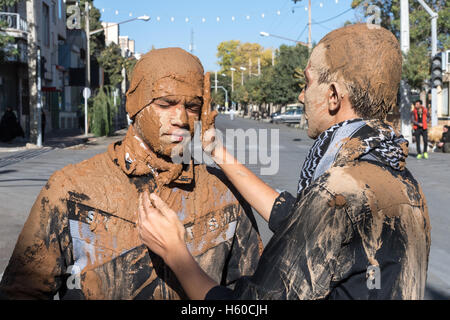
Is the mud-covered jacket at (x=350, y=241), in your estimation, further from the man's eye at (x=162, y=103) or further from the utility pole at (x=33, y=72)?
the utility pole at (x=33, y=72)

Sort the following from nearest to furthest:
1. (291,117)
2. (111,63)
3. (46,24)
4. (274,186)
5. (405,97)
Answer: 1. (274,186)
2. (405,97)
3. (46,24)
4. (111,63)
5. (291,117)

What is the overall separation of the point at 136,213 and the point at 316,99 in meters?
0.79

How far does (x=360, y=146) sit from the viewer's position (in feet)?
5.39

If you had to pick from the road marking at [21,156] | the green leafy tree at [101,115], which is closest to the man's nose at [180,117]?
the road marking at [21,156]

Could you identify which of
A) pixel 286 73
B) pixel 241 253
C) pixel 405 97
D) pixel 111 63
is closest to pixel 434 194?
pixel 241 253

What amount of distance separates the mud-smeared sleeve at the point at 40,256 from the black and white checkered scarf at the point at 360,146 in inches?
35.5

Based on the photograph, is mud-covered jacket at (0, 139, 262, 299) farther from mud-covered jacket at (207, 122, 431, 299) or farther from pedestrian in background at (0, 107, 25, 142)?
pedestrian in background at (0, 107, 25, 142)

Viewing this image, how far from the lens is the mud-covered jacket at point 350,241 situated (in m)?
1.50

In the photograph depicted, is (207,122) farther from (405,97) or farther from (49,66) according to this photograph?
(49,66)

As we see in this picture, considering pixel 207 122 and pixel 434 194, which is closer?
pixel 207 122

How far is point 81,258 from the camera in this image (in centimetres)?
212
